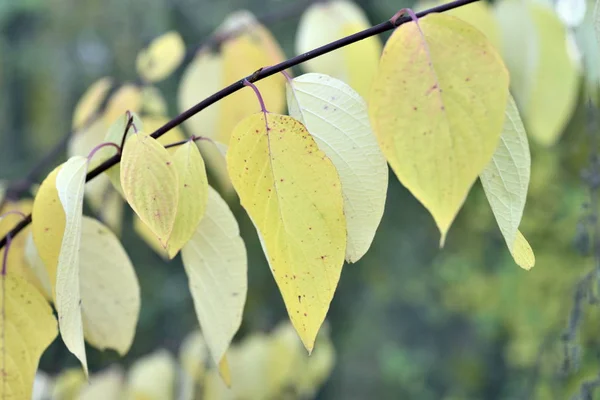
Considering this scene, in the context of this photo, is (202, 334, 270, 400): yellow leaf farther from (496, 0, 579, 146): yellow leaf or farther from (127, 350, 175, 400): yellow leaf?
(496, 0, 579, 146): yellow leaf

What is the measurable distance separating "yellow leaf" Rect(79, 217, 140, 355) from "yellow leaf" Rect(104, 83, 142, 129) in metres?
0.26

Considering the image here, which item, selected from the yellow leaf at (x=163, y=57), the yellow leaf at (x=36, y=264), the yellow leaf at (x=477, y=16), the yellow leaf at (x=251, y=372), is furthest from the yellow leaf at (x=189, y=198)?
the yellow leaf at (x=251, y=372)

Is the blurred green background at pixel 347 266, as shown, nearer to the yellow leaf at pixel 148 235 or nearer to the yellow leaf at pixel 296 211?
the yellow leaf at pixel 148 235

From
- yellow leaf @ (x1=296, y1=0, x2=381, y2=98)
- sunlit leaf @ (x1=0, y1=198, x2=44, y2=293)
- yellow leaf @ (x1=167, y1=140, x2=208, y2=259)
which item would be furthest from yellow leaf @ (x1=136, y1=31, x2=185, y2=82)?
yellow leaf @ (x1=167, y1=140, x2=208, y2=259)

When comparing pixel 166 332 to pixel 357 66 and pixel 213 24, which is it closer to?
pixel 213 24

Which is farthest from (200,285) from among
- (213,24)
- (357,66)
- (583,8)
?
(213,24)

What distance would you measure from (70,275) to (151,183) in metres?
0.05

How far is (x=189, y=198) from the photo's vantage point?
27cm

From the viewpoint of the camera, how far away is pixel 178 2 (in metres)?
1.97

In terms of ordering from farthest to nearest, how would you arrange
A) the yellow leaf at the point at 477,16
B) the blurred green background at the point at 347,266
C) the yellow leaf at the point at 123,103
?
the blurred green background at the point at 347,266
the yellow leaf at the point at 123,103
the yellow leaf at the point at 477,16

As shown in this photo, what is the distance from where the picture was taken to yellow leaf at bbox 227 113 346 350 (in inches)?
8.7

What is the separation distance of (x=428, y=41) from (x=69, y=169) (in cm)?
16

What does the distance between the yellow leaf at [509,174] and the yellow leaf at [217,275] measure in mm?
125

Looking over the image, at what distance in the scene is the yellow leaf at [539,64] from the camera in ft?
1.35
